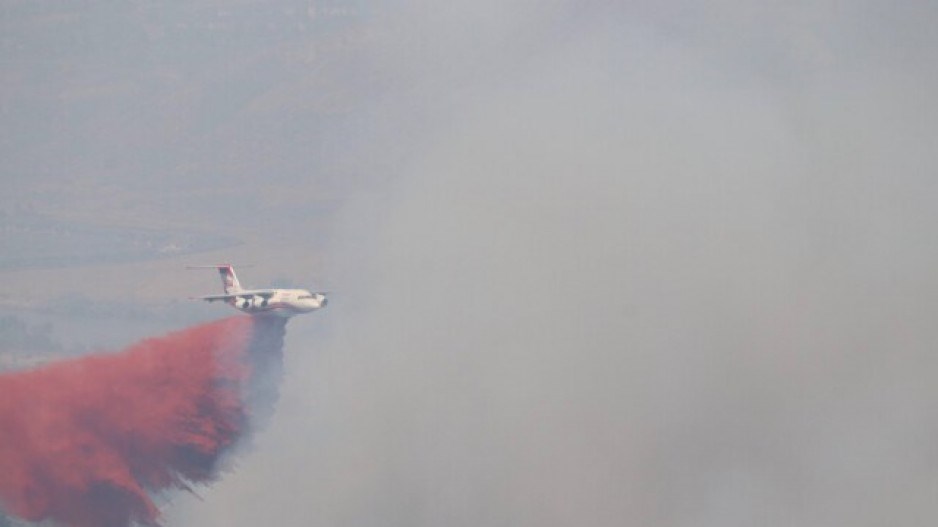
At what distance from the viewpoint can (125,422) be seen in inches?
2373

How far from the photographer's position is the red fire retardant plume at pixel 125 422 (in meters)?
59.2

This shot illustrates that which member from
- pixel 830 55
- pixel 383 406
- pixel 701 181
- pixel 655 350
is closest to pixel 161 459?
pixel 383 406

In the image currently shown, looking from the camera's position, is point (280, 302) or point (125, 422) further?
point (280, 302)

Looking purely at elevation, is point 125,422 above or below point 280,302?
below

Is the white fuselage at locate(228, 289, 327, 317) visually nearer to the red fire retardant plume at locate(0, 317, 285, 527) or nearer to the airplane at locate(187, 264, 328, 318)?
the airplane at locate(187, 264, 328, 318)

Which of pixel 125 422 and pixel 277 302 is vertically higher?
pixel 277 302

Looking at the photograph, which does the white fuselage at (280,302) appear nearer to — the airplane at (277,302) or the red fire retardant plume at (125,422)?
the airplane at (277,302)

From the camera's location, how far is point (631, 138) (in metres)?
88.0

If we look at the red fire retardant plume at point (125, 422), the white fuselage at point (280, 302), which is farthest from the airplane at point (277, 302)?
the red fire retardant plume at point (125, 422)

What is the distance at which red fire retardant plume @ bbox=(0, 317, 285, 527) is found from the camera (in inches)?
2331

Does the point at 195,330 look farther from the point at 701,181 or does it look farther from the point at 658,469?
the point at 701,181

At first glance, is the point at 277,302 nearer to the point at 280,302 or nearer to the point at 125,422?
the point at 280,302

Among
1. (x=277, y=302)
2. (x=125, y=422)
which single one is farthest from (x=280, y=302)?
(x=125, y=422)

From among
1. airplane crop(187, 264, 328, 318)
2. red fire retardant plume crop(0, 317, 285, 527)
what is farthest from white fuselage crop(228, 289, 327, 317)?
red fire retardant plume crop(0, 317, 285, 527)
